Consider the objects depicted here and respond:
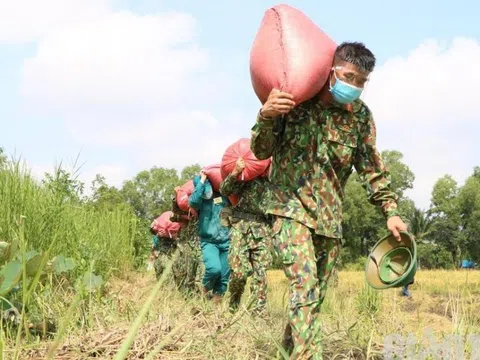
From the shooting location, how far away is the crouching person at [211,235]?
23.1ft

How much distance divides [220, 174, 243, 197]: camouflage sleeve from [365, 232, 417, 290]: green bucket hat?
2814mm

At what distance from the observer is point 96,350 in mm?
3457

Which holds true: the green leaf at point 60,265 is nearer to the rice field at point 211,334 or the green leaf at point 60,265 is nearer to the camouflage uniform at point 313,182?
the rice field at point 211,334

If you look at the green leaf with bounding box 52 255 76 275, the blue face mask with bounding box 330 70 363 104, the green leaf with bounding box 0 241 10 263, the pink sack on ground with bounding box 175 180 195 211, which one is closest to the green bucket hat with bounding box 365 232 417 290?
the blue face mask with bounding box 330 70 363 104

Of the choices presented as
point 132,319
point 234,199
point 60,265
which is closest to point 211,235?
point 234,199

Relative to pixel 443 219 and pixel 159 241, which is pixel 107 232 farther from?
pixel 443 219

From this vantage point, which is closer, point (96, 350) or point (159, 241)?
point (96, 350)

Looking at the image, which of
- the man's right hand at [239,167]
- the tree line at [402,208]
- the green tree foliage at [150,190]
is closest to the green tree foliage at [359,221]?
the tree line at [402,208]

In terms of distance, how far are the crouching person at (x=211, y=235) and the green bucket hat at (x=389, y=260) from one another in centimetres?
366

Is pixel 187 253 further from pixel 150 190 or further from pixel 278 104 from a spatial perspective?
pixel 150 190

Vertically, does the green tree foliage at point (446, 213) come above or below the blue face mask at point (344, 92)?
above

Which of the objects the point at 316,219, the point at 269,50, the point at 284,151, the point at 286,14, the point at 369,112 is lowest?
the point at 316,219

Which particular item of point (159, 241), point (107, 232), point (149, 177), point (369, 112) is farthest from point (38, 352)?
point (149, 177)

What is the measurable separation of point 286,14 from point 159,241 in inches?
307
